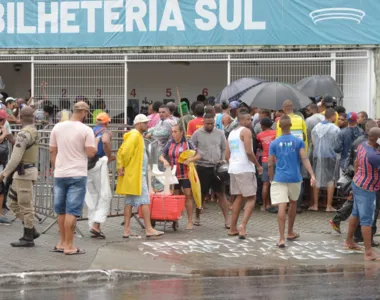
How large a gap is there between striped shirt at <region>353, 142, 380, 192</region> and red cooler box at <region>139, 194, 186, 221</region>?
9.64 ft

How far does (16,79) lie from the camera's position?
24.5 metres

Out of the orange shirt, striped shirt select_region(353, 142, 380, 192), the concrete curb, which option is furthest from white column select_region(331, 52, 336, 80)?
the concrete curb

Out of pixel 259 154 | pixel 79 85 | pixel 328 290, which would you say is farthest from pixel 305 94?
pixel 328 290

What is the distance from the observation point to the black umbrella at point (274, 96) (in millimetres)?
16281

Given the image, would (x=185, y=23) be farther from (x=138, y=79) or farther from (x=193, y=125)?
(x=193, y=125)

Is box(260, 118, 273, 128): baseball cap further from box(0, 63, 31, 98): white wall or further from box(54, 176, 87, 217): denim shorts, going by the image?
box(0, 63, 31, 98): white wall

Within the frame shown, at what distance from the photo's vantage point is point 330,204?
1579 cm

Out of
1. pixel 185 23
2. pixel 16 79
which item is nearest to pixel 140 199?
pixel 185 23

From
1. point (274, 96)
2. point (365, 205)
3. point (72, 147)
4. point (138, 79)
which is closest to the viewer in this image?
point (72, 147)

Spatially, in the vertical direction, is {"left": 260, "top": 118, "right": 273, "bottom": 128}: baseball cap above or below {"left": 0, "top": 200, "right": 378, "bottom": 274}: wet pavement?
above

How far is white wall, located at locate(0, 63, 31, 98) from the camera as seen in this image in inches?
951

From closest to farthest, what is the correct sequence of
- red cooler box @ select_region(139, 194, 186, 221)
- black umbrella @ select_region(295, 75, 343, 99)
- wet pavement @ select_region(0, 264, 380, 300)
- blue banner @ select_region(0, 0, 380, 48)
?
wet pavement @ select_region(0, 264, 380, 300) < red cooler box @ select_region(139, 194, 186, 221) < black umbrella @ select_region(295, 75, 343, 99) < blue banner @ select_region(0, 0, 380, 48)

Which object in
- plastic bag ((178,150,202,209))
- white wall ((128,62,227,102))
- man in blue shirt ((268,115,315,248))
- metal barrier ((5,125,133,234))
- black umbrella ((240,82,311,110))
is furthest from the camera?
white wall ((128,62,227,102))

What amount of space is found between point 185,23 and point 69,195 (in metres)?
10.5
